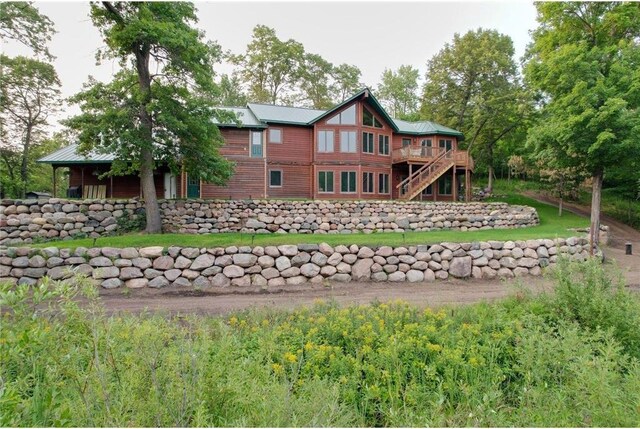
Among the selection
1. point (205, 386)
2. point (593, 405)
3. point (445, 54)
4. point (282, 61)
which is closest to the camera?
point (205, 386)

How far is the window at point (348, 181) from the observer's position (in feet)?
91.2

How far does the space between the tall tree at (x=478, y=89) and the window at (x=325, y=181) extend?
16474 millimetres

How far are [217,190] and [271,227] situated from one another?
6910 millimetres

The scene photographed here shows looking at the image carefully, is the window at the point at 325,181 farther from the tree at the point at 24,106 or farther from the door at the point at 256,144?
the tree at the point at 24,106

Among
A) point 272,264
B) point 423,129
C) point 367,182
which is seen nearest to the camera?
point 272,264

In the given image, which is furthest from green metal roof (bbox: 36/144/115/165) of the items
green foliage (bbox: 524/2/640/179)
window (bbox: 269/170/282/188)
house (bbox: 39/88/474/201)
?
green foliage (bbox: 524/2/640/179)

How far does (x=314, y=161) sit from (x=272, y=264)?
17.3m

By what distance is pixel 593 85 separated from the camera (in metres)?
17.7

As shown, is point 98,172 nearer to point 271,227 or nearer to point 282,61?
point 271,227

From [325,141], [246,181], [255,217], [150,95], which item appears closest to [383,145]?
[325,141]

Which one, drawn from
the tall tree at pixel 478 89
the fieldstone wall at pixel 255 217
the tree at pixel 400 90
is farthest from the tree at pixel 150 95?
the tree at pixel 400 90

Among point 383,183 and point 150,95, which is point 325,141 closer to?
point 383,183

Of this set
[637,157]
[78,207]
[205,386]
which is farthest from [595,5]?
[78,207]

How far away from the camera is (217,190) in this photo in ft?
84.0
